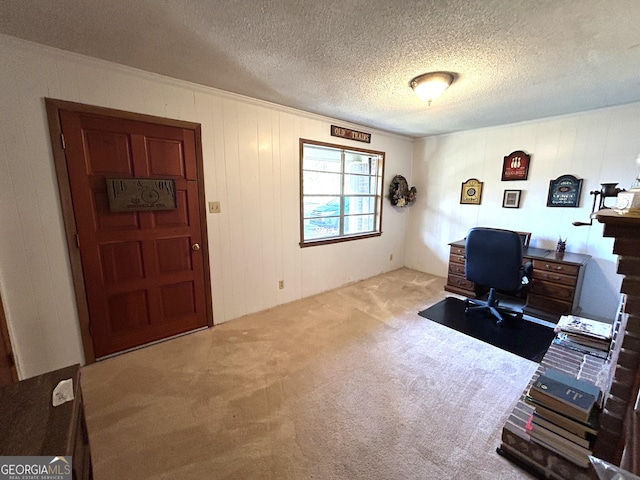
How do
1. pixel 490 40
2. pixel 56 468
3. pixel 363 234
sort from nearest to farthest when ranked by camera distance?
1. pixel 56 468
2. pixel 490 40
3. pixel 363 234

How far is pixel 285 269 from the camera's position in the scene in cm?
329

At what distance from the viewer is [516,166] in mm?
3488

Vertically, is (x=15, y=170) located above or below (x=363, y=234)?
above

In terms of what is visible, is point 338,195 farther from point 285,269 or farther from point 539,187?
point 539,187

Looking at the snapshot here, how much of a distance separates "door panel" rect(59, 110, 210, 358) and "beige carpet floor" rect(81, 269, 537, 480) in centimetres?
28

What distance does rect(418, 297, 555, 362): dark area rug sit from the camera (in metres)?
2.44

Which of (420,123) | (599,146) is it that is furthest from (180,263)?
(599,146)

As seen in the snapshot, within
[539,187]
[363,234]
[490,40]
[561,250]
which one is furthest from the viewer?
[363,234]

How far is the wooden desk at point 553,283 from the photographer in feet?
9.15

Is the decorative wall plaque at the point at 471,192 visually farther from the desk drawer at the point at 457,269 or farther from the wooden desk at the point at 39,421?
the wooden desk at the point at 39,421

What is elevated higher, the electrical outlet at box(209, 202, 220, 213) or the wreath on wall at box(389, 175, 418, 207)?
the wreath on wall at box(389, 175, 418, 207)

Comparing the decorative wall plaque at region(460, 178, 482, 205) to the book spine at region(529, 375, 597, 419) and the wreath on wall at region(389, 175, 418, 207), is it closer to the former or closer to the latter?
the wreath on wall at region(389, 175, 418, 207)

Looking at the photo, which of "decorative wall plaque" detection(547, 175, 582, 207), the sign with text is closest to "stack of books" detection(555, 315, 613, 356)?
"decorative wall plaque" detection(547, 175, 582, 207)

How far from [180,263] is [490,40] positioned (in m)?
2.90
